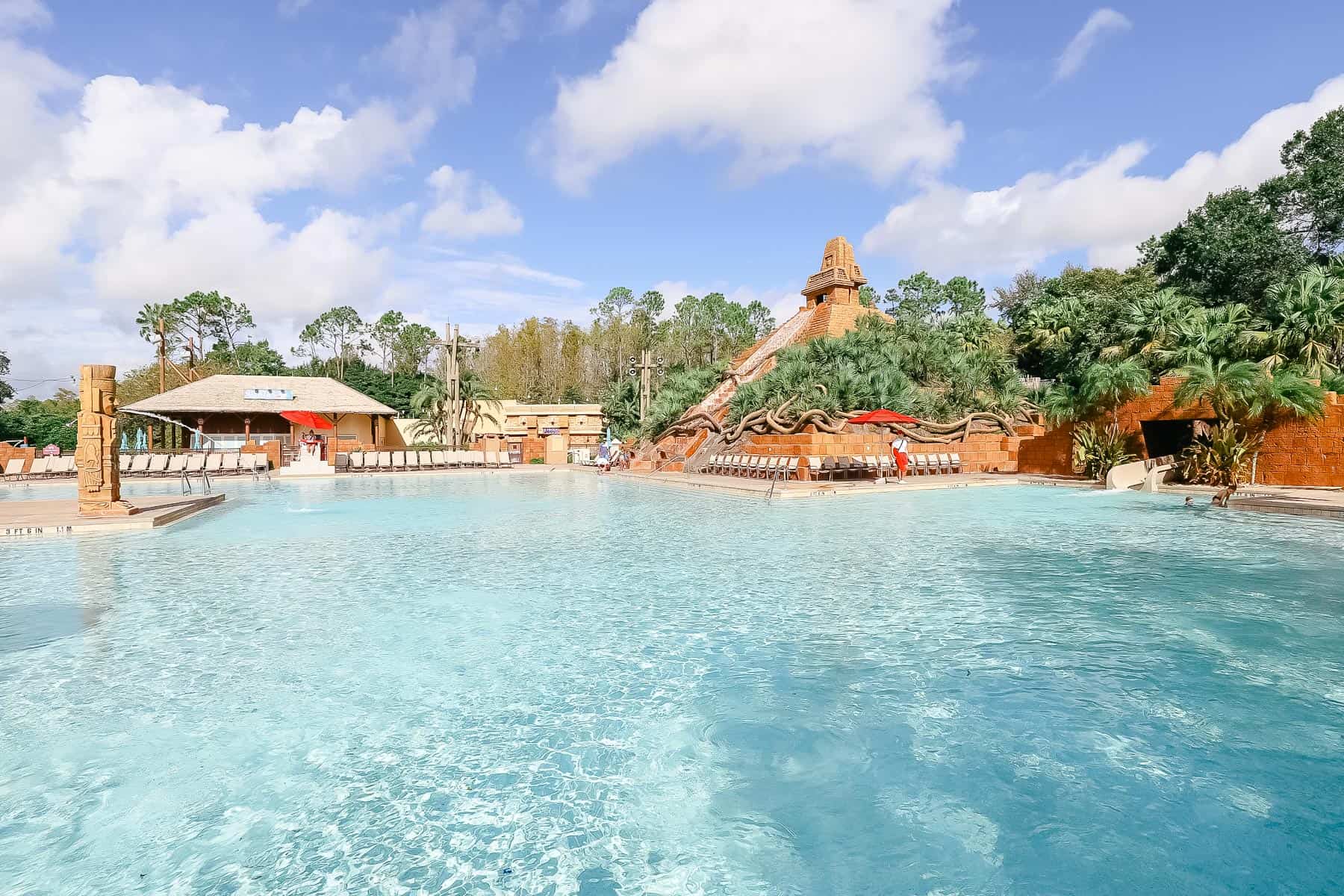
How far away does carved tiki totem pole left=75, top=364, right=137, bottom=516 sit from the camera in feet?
38.6

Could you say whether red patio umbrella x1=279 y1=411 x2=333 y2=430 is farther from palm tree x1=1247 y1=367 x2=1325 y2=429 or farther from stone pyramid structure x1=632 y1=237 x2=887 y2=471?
palm tree x1=1247 y1=367 x2=1325 y2=429

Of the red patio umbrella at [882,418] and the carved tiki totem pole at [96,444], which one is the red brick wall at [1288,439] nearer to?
the red patio umbrella at [882,418]

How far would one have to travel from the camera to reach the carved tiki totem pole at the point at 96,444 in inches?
463

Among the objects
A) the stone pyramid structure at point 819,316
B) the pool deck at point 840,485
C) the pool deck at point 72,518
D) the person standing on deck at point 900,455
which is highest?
the stone pyramid structure at point 819,316

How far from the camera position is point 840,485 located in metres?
17.1

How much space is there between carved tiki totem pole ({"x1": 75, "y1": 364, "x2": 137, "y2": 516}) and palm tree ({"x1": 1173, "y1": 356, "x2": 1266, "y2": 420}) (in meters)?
20.7

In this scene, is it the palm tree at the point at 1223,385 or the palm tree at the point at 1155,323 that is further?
the palm tree at the point at 1155,323

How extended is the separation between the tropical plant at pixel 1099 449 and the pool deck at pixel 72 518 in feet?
64.4

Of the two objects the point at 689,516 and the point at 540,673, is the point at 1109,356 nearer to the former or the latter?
the point at 689,516

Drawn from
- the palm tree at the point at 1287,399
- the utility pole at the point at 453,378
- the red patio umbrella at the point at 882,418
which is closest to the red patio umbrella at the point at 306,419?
the utility pole at the point at 453,378

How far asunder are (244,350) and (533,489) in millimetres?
48791

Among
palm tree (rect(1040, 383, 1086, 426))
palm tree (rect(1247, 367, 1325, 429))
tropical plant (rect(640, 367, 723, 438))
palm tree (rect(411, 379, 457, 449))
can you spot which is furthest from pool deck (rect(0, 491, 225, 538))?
palm tree (rect(411, 379, 457, 449))

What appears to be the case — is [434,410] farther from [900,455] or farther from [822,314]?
[900,455]

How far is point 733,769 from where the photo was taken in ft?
11.4
